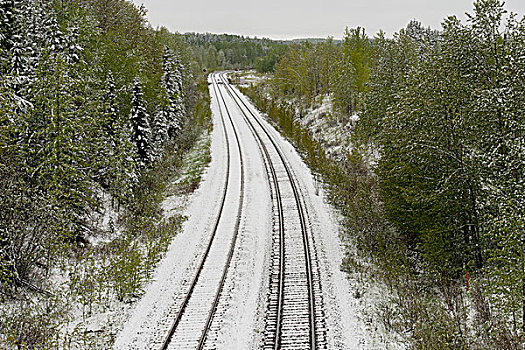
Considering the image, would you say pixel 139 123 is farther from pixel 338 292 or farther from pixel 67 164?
pixel 338 292

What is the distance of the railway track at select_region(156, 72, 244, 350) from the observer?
402 inches

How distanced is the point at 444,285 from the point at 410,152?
4354 millimetres

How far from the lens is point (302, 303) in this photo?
11.7 m

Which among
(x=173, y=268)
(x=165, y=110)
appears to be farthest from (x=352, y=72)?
(x=173, y=268)

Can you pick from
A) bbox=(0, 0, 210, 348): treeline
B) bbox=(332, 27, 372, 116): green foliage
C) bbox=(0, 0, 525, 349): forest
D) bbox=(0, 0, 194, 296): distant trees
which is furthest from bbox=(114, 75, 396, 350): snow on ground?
bbox=(332, 27, 372, 116): green foliage

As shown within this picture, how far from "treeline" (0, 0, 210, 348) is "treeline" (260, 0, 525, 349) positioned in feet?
29.6

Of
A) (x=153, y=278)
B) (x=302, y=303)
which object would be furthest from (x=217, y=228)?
(x=302, y=303)

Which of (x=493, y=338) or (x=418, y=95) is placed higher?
(x=418, y=95)

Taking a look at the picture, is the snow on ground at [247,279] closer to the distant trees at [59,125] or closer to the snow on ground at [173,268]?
the snow on ground at [173,268]

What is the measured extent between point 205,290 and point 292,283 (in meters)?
2.87

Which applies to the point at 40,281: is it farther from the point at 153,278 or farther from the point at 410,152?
the point at 410,152

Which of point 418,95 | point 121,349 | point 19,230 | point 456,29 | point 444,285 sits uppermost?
point 456,29

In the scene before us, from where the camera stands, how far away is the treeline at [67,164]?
36.3 ft

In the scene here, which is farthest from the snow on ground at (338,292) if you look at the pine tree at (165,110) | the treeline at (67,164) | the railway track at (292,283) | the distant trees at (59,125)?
the pine tree at (165,110)
